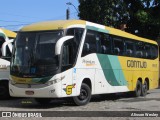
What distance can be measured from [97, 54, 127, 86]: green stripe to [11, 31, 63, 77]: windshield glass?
2.98 metres

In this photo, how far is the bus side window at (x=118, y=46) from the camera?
19.5m

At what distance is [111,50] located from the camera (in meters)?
19.1

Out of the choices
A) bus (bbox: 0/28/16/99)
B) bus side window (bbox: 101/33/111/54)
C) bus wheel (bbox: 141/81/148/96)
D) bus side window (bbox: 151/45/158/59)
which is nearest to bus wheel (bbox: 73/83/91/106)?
bus side window (bbox: 101/33/111/54)

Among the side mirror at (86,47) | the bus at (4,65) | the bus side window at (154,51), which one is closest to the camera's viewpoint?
the side mirror at (86,47)

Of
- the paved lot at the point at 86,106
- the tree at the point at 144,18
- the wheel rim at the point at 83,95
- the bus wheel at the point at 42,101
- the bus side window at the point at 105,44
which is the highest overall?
the tree at the point at 144,18

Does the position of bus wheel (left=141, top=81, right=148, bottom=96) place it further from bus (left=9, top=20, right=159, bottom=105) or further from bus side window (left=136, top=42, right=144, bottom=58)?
bus (left=9, top=20, right=159, bottom=105)

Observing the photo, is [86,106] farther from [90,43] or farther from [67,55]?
[90,43]

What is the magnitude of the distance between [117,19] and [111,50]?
1298cm

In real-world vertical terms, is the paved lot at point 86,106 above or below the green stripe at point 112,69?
below

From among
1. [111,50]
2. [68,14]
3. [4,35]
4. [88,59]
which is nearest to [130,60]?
[111,50]

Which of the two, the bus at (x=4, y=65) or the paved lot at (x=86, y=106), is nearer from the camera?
the paved lot at (x=86, y=106)

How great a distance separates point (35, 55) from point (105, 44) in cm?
409

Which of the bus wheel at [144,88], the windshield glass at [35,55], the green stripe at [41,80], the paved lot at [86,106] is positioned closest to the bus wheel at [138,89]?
the bus wheel at [144,88]

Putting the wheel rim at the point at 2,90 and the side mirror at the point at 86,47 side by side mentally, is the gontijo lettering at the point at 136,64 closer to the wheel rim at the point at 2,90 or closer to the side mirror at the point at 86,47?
the side mirror at the point at 86,47
